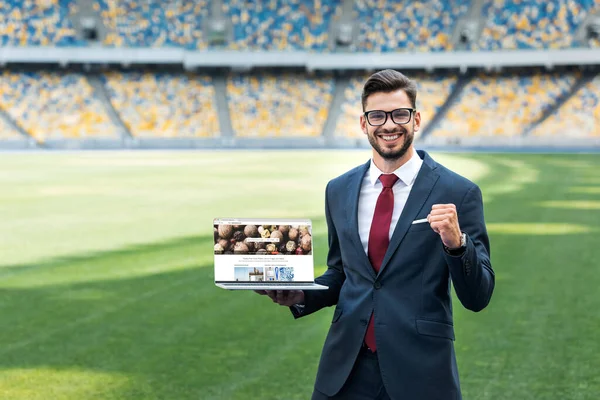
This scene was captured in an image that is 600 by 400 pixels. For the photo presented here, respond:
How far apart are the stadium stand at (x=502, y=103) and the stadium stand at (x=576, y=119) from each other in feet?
3.17

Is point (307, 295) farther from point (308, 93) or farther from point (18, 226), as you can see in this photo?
point (308, 93)

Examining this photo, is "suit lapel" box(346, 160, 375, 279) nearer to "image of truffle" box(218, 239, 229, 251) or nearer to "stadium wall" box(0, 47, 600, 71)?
"image of truffle" box(218, 239, 229, 251)

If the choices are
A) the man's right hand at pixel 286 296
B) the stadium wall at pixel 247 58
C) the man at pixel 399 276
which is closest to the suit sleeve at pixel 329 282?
Result: the man's right hand at pixel 286 296

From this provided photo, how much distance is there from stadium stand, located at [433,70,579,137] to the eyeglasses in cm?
4586

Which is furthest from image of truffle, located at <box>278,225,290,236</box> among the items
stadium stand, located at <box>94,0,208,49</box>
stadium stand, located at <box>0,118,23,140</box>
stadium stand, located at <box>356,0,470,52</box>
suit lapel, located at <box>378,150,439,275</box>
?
stadium stand, located at <box>94,0,208,49</box>

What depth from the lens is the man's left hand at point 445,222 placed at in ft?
10.5

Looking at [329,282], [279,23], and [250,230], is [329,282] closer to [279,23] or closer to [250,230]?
[250,230]

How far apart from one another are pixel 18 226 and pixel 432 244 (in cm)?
1437

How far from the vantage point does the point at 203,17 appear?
182 ft

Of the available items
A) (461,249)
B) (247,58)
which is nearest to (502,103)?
(247,58)

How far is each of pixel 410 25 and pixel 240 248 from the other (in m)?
52.2

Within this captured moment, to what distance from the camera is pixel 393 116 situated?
354 cm

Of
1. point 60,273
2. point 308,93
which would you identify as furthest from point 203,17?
point 60,273

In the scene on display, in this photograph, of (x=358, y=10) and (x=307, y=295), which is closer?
(x=307, y=295)
